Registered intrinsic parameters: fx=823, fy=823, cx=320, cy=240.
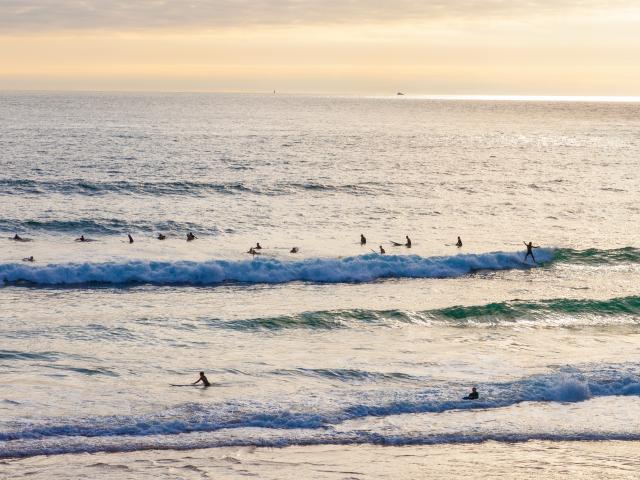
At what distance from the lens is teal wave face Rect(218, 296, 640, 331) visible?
26.4 m

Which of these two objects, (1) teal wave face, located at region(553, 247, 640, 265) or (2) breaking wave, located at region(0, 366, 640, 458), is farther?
(1) teal wave face, located at region(553, 247, 640, 265)

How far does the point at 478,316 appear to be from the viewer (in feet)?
91.4

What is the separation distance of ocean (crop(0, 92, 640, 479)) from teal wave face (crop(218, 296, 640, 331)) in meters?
0.10

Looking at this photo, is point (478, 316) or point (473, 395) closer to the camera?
point (473, 395)

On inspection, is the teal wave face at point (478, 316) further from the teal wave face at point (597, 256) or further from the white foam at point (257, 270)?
the teal wave face at point (597, 256)

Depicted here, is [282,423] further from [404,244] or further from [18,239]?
[18,239]

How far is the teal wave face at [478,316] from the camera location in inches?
1039

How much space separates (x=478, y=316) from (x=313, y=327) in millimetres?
5811

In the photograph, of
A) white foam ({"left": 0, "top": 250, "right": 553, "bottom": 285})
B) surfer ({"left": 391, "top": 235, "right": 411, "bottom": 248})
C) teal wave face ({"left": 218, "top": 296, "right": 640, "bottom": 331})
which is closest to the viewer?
teal wave face ({"left": 218, "top": 296, "right": 640, "bottom": 331})

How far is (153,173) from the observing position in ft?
201

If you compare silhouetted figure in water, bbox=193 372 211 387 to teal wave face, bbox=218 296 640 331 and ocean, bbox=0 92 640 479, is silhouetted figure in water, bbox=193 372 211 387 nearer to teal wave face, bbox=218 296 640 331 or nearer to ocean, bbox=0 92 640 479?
ocean, bbox=0 92 640 479

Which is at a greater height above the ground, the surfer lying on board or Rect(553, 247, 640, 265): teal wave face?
the surfer lying on board

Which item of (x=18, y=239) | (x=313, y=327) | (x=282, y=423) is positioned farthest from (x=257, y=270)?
(x=282, y=423)

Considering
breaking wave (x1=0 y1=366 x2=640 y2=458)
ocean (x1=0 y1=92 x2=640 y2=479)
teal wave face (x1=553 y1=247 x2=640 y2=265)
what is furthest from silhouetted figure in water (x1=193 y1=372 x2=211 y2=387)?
teal wave face (x1=553 y1=247 x2=640 y2=265)
